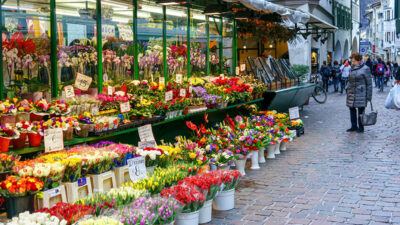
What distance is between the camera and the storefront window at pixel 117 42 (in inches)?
333

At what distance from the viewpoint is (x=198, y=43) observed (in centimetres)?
1166

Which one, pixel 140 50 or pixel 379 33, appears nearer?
pixel 140 50

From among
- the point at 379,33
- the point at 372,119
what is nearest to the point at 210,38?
the point at 372,119

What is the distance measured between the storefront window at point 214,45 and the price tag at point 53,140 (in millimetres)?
6919

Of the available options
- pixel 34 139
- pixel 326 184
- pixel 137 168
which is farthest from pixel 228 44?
pixel 34 139

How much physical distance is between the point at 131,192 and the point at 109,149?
106cm

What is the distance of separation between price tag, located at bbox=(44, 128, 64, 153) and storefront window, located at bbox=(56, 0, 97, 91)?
1798 millimetres

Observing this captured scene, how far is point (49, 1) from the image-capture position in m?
7.16

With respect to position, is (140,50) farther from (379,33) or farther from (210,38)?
(379,33)

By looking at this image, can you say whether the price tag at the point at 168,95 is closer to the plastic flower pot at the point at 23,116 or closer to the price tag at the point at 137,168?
the price tag at the point at 137,168

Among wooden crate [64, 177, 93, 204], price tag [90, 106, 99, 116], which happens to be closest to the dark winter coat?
price tag [90, 106, 99, 116]

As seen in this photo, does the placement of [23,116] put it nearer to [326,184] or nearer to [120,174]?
[120,174]

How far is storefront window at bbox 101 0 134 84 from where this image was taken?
8453 millimetres

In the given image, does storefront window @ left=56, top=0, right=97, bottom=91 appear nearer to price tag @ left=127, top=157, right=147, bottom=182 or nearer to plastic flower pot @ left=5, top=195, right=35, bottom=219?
price tag @ left=127, top=157, right=147, bottom=182
